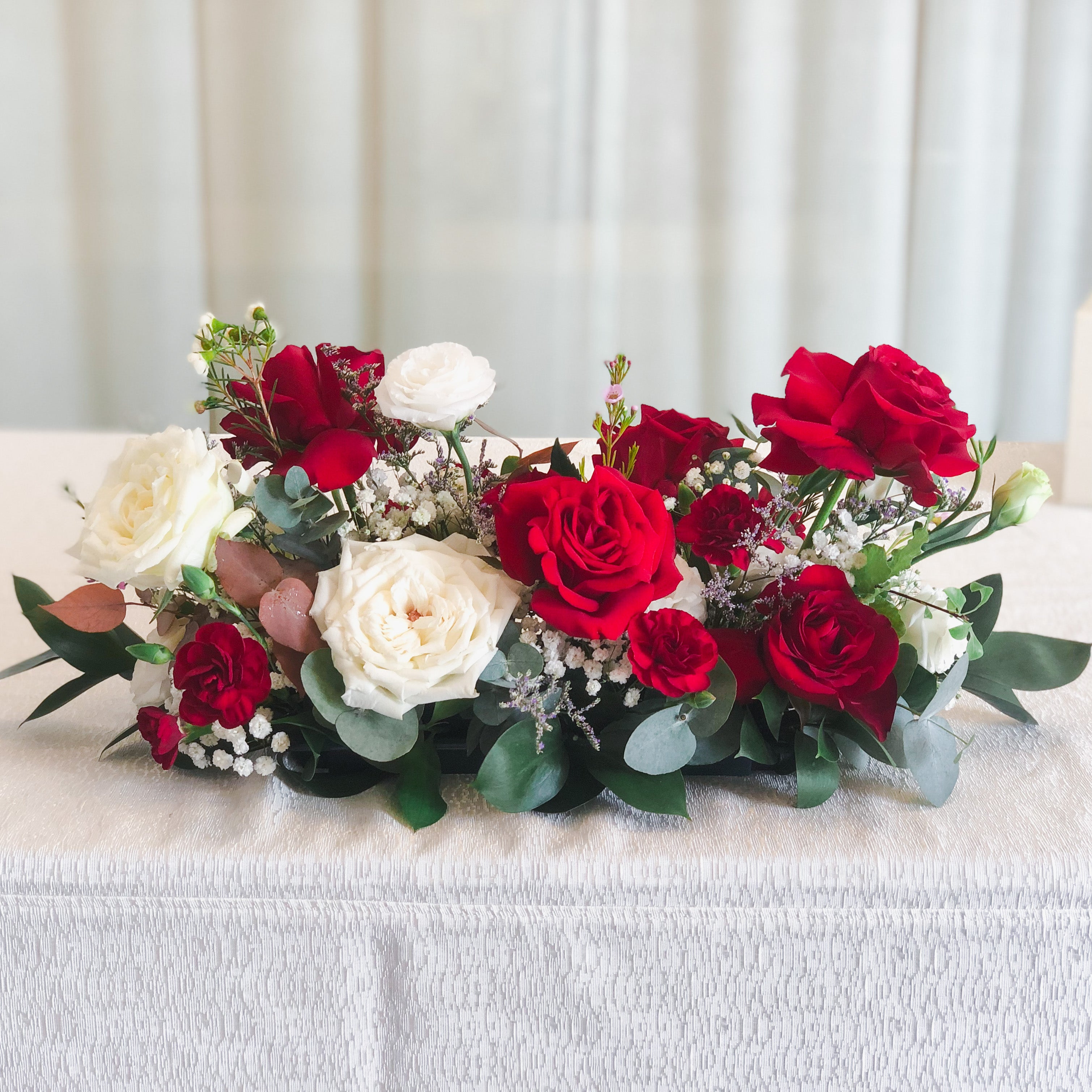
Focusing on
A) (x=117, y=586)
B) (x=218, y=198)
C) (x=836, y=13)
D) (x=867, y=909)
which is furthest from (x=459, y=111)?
(x=867, y=909)

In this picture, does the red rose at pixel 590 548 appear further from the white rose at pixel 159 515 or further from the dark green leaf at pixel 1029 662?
the dark green leaf at pixel 1029 662

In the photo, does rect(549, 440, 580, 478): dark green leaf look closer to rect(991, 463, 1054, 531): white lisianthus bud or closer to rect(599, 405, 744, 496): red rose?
rect(599, 405, 744, 496): red rose

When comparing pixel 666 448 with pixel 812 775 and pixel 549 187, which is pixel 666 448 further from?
pixel 549 187

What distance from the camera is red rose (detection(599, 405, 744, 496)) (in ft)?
1.84

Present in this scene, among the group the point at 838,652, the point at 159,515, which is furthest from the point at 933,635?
the point at 159,515

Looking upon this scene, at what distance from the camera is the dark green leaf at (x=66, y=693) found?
24.0 inches

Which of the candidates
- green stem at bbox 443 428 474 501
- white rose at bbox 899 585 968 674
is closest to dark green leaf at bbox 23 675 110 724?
green stem at bbox 443 428 474 501

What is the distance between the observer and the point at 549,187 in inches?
99.7

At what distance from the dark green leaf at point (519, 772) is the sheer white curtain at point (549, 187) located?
213 cm

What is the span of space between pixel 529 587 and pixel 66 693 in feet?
1.01

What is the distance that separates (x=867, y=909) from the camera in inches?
18.9

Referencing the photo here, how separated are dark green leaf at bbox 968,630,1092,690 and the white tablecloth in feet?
0.43

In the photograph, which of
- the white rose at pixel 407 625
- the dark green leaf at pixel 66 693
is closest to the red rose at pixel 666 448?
the white rose at pixel 407 625

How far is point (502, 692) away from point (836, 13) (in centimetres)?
250
